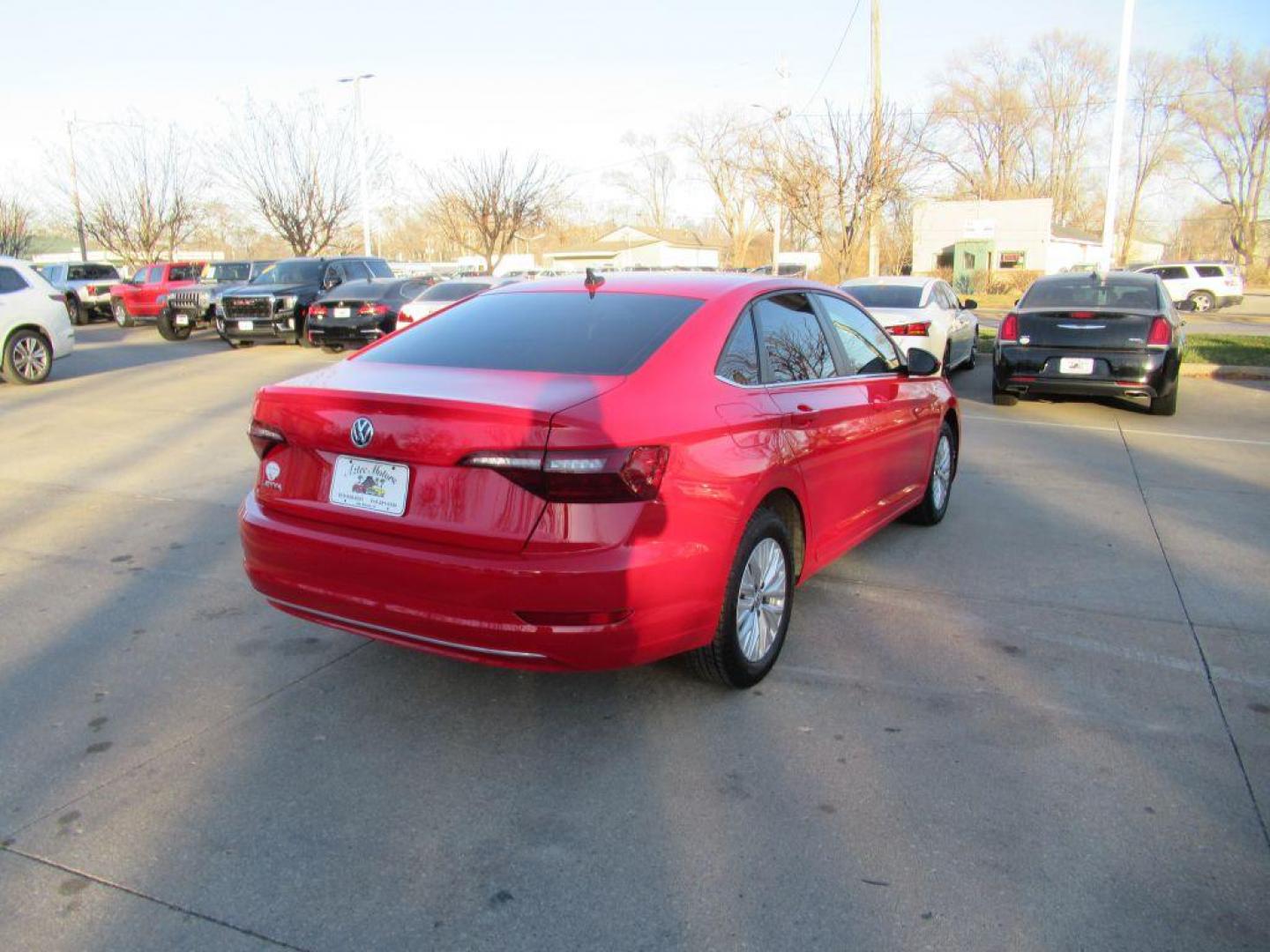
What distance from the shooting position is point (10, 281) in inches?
521

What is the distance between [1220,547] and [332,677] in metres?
5.07

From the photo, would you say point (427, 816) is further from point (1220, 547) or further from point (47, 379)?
point (47, 379)

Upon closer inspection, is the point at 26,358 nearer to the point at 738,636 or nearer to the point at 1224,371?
the point at 738,636

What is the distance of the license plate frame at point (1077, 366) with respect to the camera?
33.7 feet

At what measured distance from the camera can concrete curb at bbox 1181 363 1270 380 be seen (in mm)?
13531

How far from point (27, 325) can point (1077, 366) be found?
1351 centimetres

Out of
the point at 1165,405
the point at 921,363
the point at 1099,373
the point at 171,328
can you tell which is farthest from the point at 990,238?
the point at 921,363

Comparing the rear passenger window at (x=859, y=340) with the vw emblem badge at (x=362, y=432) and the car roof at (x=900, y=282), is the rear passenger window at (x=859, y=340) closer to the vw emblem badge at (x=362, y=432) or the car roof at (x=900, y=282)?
the vw emblem badge at (x=362, y=432)

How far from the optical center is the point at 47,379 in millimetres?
14180

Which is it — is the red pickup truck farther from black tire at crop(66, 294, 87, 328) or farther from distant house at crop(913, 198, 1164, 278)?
distant house at crop(913, 198, 1164, 278)

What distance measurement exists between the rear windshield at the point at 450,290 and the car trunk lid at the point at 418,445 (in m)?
12.9

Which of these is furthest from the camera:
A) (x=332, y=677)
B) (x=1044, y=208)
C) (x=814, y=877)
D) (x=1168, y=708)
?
(x=1044, y=208)

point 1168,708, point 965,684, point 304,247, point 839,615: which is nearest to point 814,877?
point 965,684

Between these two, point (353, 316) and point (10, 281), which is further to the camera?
point (353, 316)
